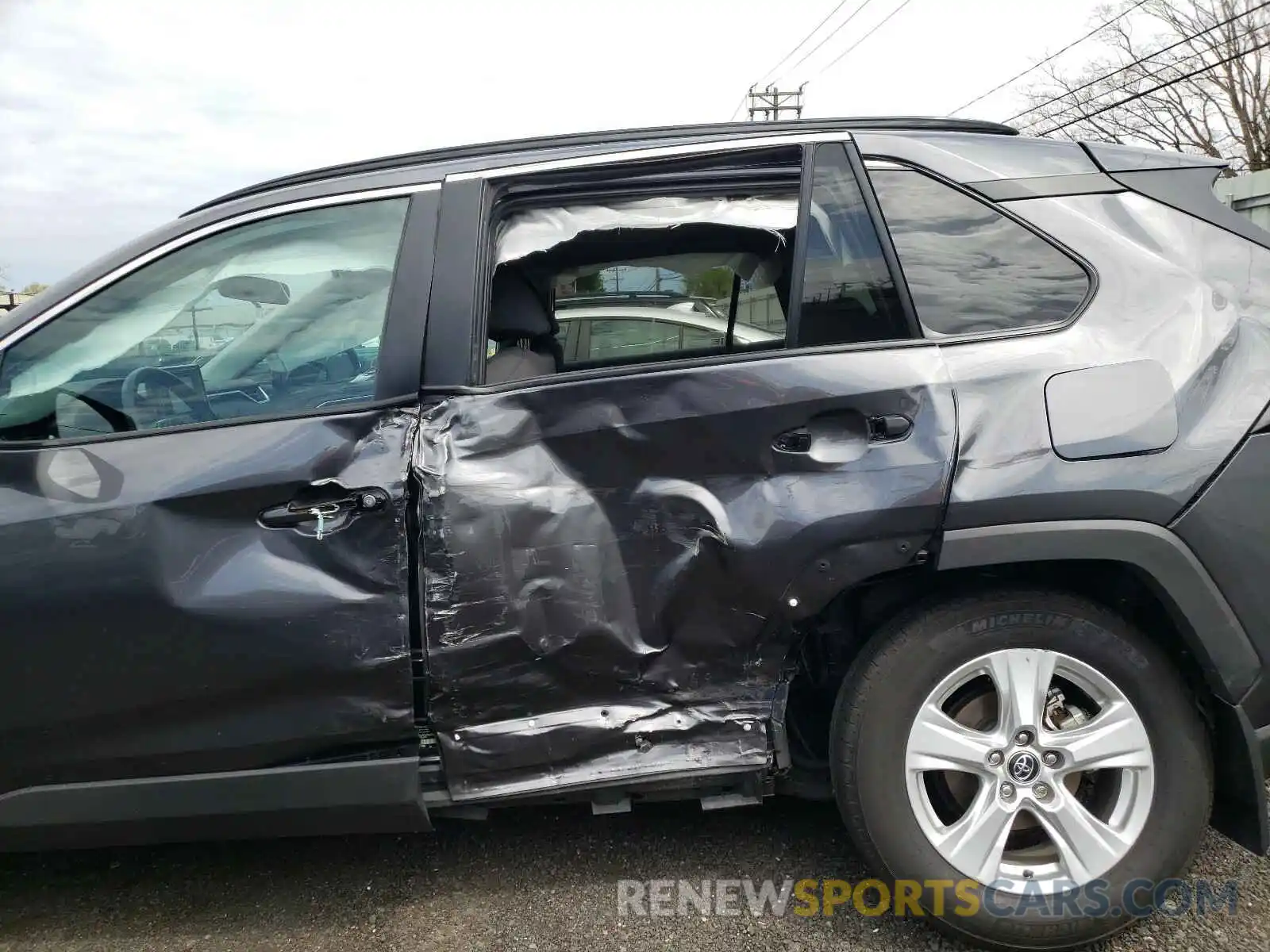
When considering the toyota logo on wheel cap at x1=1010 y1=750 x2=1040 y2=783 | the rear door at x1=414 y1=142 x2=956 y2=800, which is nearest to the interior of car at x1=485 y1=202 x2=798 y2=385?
the rear door at x1=414 y1=142 x2=956 y2=800

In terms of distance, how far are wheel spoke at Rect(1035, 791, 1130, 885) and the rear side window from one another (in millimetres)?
1177

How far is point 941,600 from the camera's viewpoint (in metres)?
2.06

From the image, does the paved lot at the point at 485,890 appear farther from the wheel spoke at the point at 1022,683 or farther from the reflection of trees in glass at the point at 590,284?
the reflection of trees in glass at the point at 590,284

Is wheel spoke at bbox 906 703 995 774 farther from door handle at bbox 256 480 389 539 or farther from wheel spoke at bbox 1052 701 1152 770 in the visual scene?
door handle at bbox 256 480 389 539

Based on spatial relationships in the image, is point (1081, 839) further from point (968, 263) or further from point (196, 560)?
point (196, 560)

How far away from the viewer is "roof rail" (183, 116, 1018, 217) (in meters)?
2.21

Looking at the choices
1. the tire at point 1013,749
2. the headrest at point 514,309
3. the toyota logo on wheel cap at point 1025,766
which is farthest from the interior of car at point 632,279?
the toyota logo on wheel cap at point 1025,766

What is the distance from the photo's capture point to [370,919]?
2285 millimetres

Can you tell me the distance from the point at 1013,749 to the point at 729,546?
0.84 metres

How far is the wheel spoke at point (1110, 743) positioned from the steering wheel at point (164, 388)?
2271mm

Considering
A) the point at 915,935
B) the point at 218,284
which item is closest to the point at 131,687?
the point at 218,284

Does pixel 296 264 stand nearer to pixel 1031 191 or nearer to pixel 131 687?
pixel 131 687

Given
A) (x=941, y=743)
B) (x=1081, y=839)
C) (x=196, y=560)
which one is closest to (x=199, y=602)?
(x=196, y=560)

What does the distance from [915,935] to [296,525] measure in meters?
1.87
